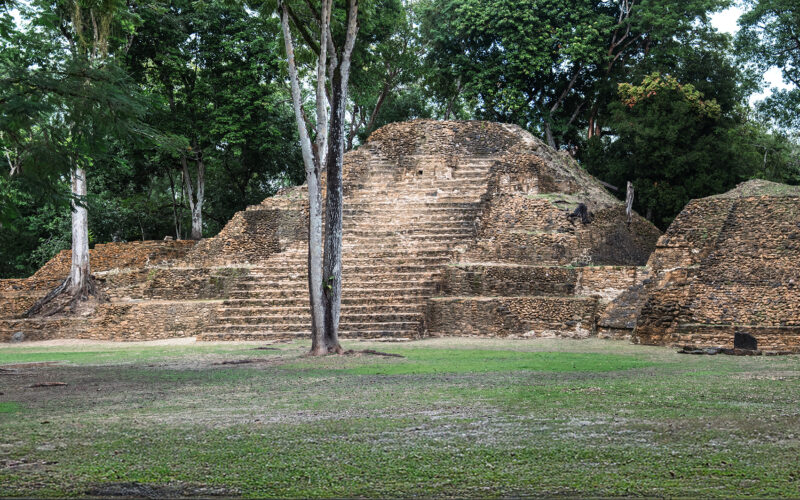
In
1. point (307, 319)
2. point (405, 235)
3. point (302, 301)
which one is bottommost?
point (307, 319)

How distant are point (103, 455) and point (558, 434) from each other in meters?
2.59

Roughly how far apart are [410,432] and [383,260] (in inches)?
482

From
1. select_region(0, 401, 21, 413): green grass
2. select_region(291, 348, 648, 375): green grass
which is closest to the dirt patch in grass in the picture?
select_region(0, 401, 21, 413): green grass

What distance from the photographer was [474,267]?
15398 mm

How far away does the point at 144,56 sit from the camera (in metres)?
21.8

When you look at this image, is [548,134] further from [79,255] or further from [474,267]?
[79,255]

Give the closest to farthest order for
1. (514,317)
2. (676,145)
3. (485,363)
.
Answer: (485,363)
(514,317)
(676,145)

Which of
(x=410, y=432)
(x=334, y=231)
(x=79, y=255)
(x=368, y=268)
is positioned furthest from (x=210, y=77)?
(x=410, y=432)

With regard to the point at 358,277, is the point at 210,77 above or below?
above

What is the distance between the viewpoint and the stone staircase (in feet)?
46.4

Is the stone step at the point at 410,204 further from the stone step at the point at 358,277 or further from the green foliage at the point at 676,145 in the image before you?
the green foliage at the point at 676,145

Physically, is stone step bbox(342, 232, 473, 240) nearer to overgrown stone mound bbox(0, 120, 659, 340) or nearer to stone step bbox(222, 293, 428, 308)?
overgrown stone mound bbox(0, 120, 659, 340)

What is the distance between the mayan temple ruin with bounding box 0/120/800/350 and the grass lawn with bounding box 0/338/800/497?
3769mm

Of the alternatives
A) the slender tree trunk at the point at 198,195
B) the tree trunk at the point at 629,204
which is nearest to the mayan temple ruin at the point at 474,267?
the tree trunk at the point at 629,204
